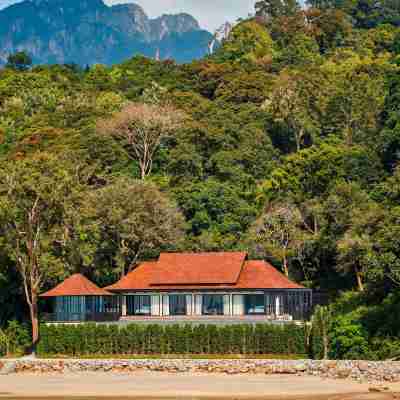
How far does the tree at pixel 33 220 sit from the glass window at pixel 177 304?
6882mm

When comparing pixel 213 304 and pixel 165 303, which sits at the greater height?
pixel 165 303

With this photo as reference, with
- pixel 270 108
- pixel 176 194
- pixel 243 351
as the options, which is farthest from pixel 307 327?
pixel 270 108

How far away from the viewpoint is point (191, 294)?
194ft

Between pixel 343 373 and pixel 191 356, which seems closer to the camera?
pixel 343 373

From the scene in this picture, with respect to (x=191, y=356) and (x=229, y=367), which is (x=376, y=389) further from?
(x=191, y=356)

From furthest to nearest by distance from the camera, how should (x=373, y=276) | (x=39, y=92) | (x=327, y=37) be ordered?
1. (x=327, y=37)
2. (x=39, y=92)
3. (x=373, y=276)

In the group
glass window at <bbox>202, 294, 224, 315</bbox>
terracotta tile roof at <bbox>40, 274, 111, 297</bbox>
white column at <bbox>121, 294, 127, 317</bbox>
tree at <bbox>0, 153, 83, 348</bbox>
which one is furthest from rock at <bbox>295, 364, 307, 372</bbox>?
tree at <bbox>0, 153, 83, 348</bbox>

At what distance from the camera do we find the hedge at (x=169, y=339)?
54.1m

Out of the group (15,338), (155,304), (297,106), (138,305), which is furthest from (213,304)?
(297,106)

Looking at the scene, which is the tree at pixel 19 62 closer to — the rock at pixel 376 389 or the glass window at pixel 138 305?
the glass window at pixel 138 305

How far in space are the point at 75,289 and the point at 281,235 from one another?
1509 cm

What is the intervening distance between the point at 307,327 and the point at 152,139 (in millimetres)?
36198

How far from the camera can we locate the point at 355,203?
6619 centimetres

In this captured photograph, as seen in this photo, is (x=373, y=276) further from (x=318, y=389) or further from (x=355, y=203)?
(x=355, y=203)
